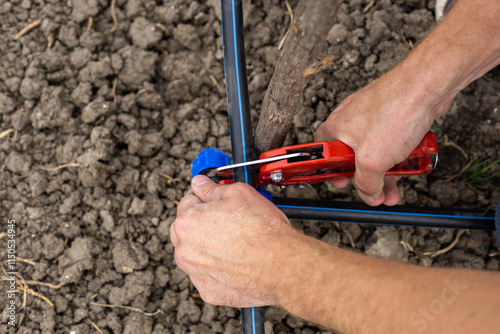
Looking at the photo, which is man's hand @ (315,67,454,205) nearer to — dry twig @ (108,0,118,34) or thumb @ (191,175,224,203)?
thumb @ (191,175,224,203)

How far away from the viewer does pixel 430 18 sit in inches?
68.7

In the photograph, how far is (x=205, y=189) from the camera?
1.10 meters

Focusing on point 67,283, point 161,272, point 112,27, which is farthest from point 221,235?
point 112,27

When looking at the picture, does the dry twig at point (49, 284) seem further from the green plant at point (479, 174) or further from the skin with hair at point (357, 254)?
the green plant at point (479, 174)

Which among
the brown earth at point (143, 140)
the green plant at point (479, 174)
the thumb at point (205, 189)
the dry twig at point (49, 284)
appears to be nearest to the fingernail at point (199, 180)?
the thumb at point (205, 189)

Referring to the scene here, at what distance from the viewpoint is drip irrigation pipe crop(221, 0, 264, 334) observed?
1190mm

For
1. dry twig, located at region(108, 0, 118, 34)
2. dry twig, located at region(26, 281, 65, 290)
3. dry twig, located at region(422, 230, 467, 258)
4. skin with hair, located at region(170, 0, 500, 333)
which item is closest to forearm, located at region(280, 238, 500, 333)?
skin with hair, located at region(170, 0, 500, 333)

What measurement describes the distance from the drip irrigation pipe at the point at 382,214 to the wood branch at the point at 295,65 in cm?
22

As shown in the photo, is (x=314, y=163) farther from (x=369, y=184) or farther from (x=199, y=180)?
(x=199, y=180)

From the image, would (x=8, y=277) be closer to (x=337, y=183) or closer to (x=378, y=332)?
(x=337, y=183)

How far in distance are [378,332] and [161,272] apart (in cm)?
96

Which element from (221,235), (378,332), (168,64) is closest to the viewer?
(378,332)

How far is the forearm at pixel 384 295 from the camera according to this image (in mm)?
700

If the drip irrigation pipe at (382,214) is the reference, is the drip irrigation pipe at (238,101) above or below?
above
